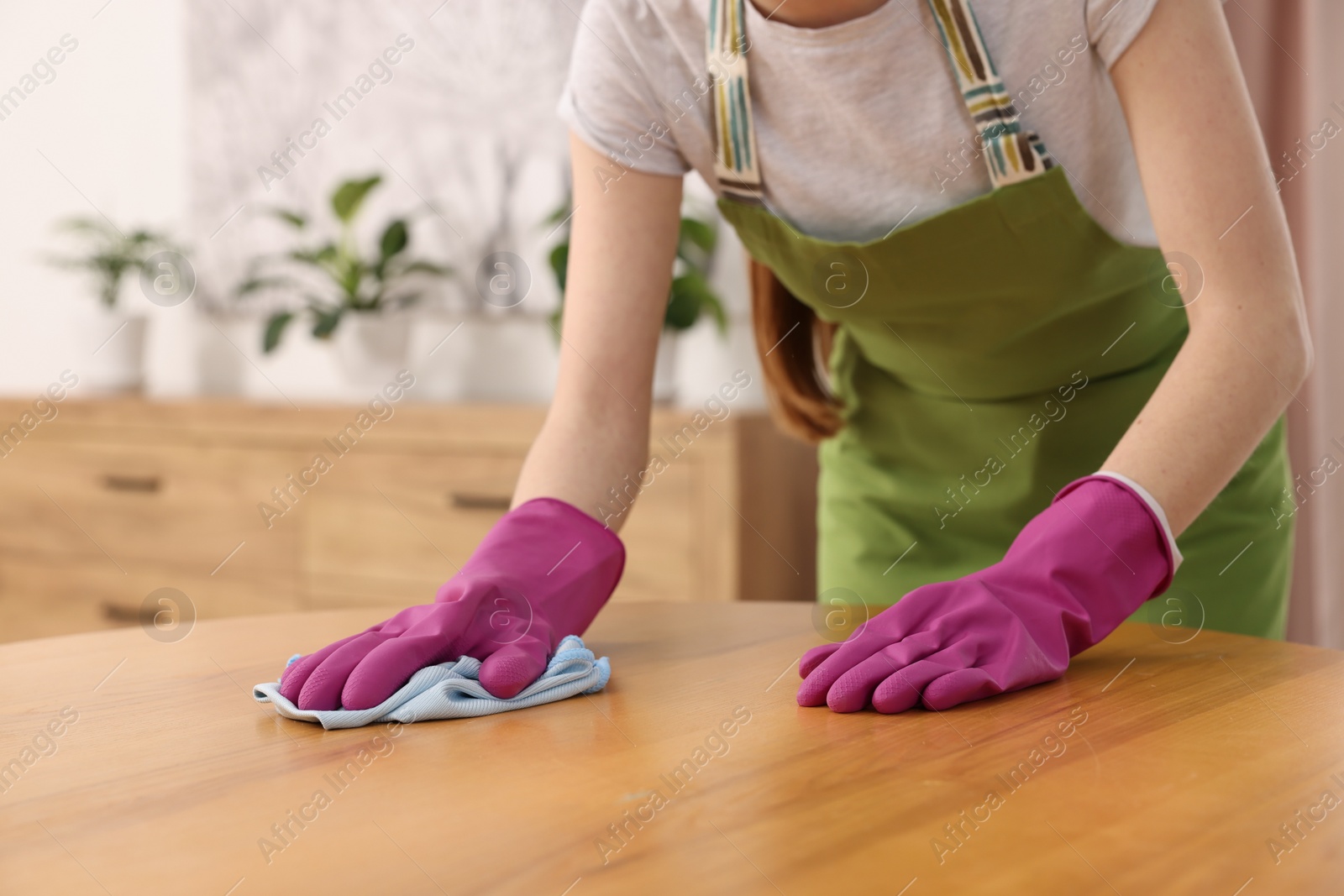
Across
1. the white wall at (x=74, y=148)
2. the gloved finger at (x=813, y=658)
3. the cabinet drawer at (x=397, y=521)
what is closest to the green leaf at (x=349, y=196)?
the cabinet drawer at (x=397, y=521)

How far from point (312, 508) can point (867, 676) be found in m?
1.89

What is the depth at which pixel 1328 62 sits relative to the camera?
1.74 m

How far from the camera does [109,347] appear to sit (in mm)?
2885

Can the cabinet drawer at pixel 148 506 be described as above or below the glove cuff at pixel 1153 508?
below

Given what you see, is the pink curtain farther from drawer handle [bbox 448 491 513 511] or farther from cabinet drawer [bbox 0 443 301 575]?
cabinet drawer [bbox 0 443 301 575]

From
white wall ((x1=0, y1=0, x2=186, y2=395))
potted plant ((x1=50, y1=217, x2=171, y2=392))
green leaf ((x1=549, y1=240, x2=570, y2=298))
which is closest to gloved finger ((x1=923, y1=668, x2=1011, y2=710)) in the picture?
green leaf ((x1=549, y1=240, x2=570, y2=298))

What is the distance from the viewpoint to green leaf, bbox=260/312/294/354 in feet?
8.43

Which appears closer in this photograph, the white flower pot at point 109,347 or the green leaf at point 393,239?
the green leaf at point 393,239

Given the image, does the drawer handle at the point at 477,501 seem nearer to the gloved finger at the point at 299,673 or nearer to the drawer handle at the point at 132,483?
the drawer handle at the point at 132,483

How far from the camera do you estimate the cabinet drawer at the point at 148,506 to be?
96.0 inches

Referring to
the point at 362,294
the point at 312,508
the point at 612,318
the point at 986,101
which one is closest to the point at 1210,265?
the point at 986,101

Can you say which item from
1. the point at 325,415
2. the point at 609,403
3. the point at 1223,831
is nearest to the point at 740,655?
the point at 609,403

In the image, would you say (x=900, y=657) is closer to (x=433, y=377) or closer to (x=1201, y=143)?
(x=1201, y=143)

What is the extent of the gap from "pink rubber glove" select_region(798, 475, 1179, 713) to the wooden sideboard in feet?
3.82
